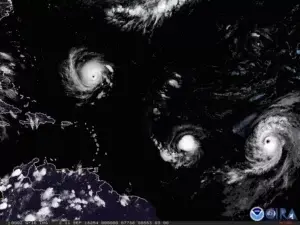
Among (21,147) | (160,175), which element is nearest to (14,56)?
(21,147)

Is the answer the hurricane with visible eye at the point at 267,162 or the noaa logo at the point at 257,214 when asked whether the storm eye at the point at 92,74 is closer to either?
the hurricane with visible eye at the point at 267,162

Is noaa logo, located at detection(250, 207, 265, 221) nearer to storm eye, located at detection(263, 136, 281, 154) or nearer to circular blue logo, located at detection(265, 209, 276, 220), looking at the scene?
circular blue logo, located at detection(265, 209, 276, 220)

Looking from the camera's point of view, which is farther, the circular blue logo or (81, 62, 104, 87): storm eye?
(81, 62, 104, 87): storm eye

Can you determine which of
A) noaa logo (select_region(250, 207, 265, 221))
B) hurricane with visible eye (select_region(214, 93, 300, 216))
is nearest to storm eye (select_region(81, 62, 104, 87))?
hurricane with visible eye (select_region(214, 93, 300, 216))

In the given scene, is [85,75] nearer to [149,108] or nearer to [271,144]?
[149,108]

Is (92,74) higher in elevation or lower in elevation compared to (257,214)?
higher

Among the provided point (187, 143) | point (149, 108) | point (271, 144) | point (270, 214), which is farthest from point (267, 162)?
point (149, 108)
